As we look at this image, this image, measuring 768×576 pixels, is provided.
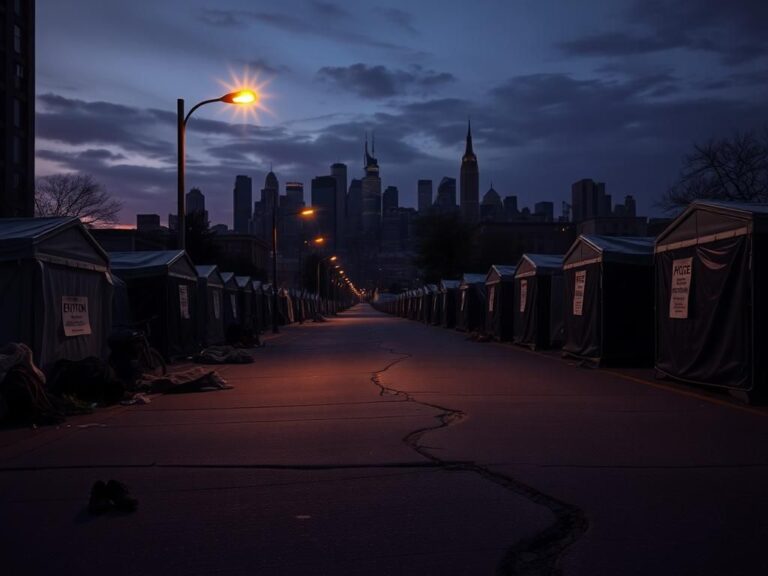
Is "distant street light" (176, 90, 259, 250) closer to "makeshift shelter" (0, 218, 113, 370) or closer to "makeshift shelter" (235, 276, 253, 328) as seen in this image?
"makeshift shelter" (0, 218, 113, 370)

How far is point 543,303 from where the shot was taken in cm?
2577

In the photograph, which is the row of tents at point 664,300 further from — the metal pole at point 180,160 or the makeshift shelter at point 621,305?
the metal pole at point 180,160

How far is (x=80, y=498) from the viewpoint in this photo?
6.53m

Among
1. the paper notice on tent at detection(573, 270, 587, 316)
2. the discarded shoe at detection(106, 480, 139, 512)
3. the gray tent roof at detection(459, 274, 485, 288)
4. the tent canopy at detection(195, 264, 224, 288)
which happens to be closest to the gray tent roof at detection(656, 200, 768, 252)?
the paper notice on tent at detection(573, 270, 587, 316)

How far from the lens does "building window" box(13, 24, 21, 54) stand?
7156 cm

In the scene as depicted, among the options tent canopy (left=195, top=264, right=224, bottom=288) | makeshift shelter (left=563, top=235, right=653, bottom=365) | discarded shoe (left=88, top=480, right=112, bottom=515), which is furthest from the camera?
tent canopy (left=195, top=264, right=224, bottom=288)

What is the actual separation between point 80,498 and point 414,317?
69190 mm

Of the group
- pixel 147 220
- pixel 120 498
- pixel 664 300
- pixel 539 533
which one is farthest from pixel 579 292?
pixel 147 220

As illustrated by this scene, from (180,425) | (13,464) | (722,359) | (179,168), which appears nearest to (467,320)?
(179,168)

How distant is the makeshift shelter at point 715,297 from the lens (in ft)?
37.3

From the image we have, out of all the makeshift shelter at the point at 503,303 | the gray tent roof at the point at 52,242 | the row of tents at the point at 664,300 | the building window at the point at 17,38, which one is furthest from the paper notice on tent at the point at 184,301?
the building window at the point at 17,38

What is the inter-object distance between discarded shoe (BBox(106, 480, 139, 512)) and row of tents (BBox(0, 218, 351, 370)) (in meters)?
6.85

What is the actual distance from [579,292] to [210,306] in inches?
518

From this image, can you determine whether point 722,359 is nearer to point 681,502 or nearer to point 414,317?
point 681,502
